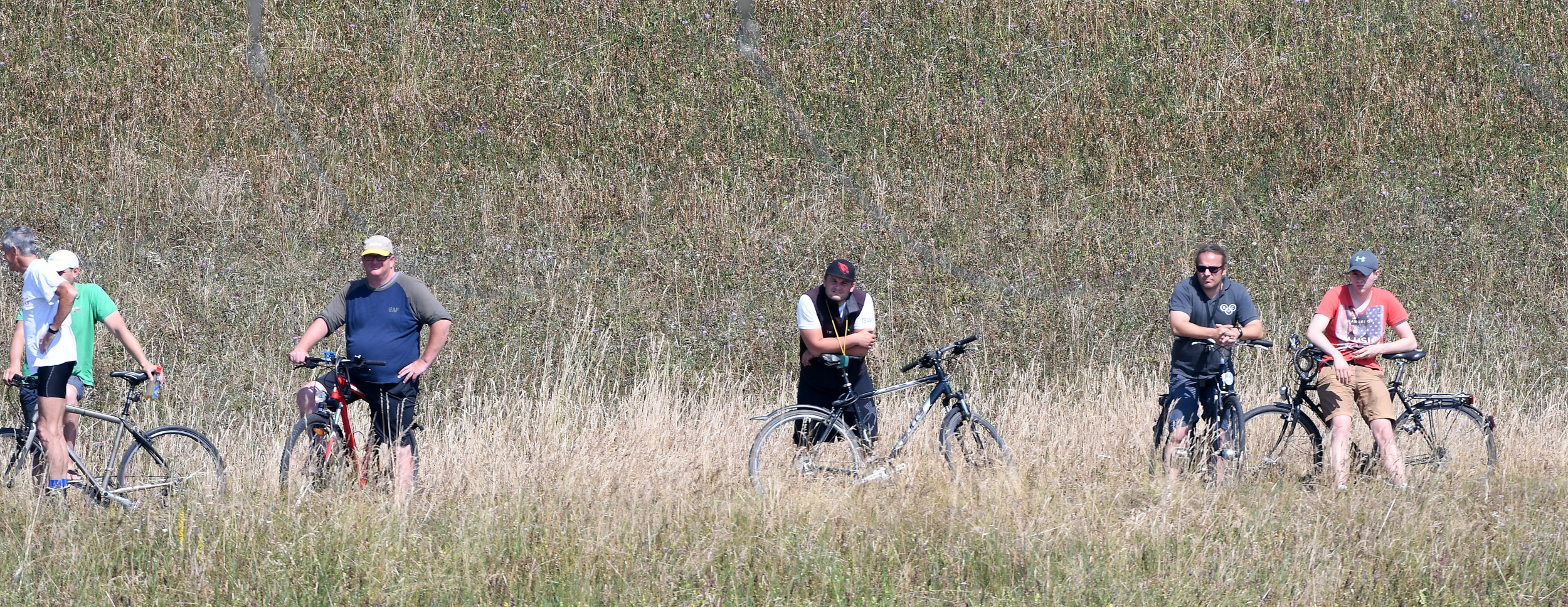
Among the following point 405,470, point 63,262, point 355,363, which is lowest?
point 405,470

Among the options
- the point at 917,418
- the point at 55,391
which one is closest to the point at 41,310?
the point at 55,391

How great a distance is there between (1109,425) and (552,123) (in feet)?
31.8

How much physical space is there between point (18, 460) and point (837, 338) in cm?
422

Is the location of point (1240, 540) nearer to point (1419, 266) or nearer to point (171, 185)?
point (1419, 266)

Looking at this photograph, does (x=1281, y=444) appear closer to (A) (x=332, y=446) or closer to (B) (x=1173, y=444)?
(B) (x=1173, y=444)

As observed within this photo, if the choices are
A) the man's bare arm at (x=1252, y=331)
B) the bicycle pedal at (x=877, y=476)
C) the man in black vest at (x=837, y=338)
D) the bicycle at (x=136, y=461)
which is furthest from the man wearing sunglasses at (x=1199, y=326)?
the bicycle at (x=136, y=461)

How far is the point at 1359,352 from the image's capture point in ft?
22.2

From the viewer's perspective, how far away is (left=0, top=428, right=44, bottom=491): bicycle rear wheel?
6266 mm

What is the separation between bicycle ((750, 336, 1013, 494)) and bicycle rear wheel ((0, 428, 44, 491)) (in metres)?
3.64

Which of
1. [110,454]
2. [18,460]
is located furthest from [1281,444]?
[18,460]

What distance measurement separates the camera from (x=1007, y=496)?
6266 millimetres

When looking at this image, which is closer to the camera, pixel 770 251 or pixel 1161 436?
pixel 1161 436

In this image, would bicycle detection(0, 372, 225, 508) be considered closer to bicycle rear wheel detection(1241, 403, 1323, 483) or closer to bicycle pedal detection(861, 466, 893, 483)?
bicycle pedal detection(861, 466, 893, 483)

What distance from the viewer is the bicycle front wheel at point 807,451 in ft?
21.9
